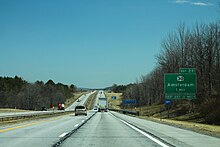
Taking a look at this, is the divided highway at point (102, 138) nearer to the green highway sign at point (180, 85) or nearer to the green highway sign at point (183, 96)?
the green highway sign at point (183, 96)

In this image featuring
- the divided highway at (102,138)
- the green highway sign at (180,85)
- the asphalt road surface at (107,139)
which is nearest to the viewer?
the asphalt road surface at (107,139)

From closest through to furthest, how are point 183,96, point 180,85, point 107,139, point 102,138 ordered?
point 107,139, point 102,138, point 183,96, point 180,85

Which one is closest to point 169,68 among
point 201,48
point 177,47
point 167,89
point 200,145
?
point 177,47

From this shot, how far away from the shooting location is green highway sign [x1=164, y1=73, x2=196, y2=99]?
41531 millimetres

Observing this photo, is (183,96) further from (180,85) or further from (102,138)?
(102,138)

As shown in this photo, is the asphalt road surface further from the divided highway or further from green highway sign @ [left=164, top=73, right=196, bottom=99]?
green highway sign @ [left=164, top=73, right=196, bottom=99]

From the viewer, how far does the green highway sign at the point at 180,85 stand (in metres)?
41.5

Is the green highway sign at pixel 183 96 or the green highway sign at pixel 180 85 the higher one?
the green highway sign at pixel 180 85

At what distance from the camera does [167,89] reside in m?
42.5

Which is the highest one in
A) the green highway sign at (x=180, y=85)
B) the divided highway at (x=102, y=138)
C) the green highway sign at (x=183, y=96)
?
the green highway sign at (x=180, y=85)

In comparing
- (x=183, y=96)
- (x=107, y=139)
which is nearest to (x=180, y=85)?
(x=183, y=96)

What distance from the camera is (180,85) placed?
42.1m

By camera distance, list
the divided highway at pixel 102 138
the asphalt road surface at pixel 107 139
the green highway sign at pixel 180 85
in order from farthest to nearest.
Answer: the green highway sign at pixel 180 85, the divided highway at pixel 102 138, the asphalt road surface at pixel 107 139

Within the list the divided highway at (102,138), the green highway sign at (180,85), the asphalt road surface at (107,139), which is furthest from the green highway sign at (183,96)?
the asphalt road surface at (107,139)
